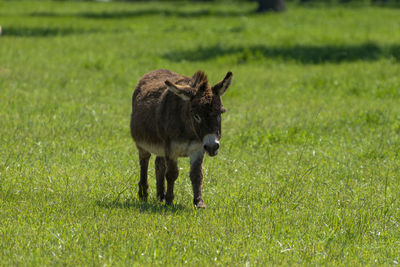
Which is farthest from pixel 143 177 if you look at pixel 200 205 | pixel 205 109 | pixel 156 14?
pixel 156 14

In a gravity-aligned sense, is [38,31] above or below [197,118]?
below

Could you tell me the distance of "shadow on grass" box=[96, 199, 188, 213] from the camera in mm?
8625

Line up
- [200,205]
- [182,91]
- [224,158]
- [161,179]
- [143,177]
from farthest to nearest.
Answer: [224,158] < [143,177] < [161,179] < [200,205] < [182,91]

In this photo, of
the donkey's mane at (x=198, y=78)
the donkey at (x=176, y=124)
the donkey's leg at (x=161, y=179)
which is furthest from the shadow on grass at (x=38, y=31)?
the donkey's mane at (x=198, y=78)

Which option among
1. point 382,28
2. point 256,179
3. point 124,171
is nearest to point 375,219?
point 256,179

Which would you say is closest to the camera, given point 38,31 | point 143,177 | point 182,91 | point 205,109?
point 205,109

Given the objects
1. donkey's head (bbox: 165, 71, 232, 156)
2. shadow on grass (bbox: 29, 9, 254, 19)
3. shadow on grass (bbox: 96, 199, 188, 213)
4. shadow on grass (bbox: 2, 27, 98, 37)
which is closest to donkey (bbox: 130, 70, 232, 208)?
donkey's head (bbox: 165, 71, 232, 156)

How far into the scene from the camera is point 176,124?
8602mm

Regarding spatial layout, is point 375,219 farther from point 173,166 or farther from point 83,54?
point 83,54

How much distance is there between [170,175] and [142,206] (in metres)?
0.54

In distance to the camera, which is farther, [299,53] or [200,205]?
[299,53]

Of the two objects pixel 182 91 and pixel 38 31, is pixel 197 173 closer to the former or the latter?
pixel 182 91

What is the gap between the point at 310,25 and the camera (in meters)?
34.0

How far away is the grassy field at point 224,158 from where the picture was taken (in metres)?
7.32
